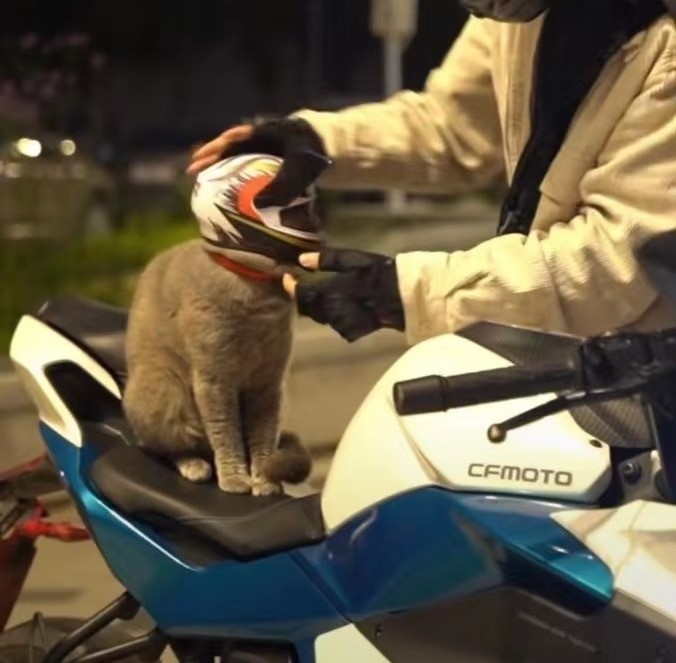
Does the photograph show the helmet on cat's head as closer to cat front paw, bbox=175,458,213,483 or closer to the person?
the person

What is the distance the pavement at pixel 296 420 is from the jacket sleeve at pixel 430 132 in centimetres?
128

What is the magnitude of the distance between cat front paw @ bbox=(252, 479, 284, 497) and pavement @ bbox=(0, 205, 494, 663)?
1237 mm

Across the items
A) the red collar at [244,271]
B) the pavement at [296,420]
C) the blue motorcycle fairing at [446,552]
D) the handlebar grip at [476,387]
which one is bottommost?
the pavement at [296,420]

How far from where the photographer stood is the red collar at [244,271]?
1736mm

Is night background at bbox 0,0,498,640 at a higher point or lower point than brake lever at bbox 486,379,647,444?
lower

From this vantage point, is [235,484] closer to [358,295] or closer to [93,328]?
[93,328]

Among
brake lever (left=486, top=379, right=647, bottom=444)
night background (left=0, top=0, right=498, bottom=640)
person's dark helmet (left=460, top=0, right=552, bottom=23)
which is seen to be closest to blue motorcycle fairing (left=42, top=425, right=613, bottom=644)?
brake lever (left=486, top=379, right=647, bottom=444)

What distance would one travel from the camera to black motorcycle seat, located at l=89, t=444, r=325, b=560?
1.61 m

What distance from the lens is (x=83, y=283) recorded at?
487 cm

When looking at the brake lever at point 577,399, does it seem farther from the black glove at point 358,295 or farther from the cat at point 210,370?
the cat at point 210,370

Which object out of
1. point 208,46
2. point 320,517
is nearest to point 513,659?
point 320,517

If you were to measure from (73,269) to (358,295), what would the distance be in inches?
143

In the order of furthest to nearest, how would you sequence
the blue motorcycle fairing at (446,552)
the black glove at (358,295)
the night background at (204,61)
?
1. the night background at (204,61)
2. the black glove at (358,295)
3. the blue motorcycle fairing at (446,552)

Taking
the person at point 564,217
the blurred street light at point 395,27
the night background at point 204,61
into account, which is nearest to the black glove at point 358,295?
the person at point 564,217
